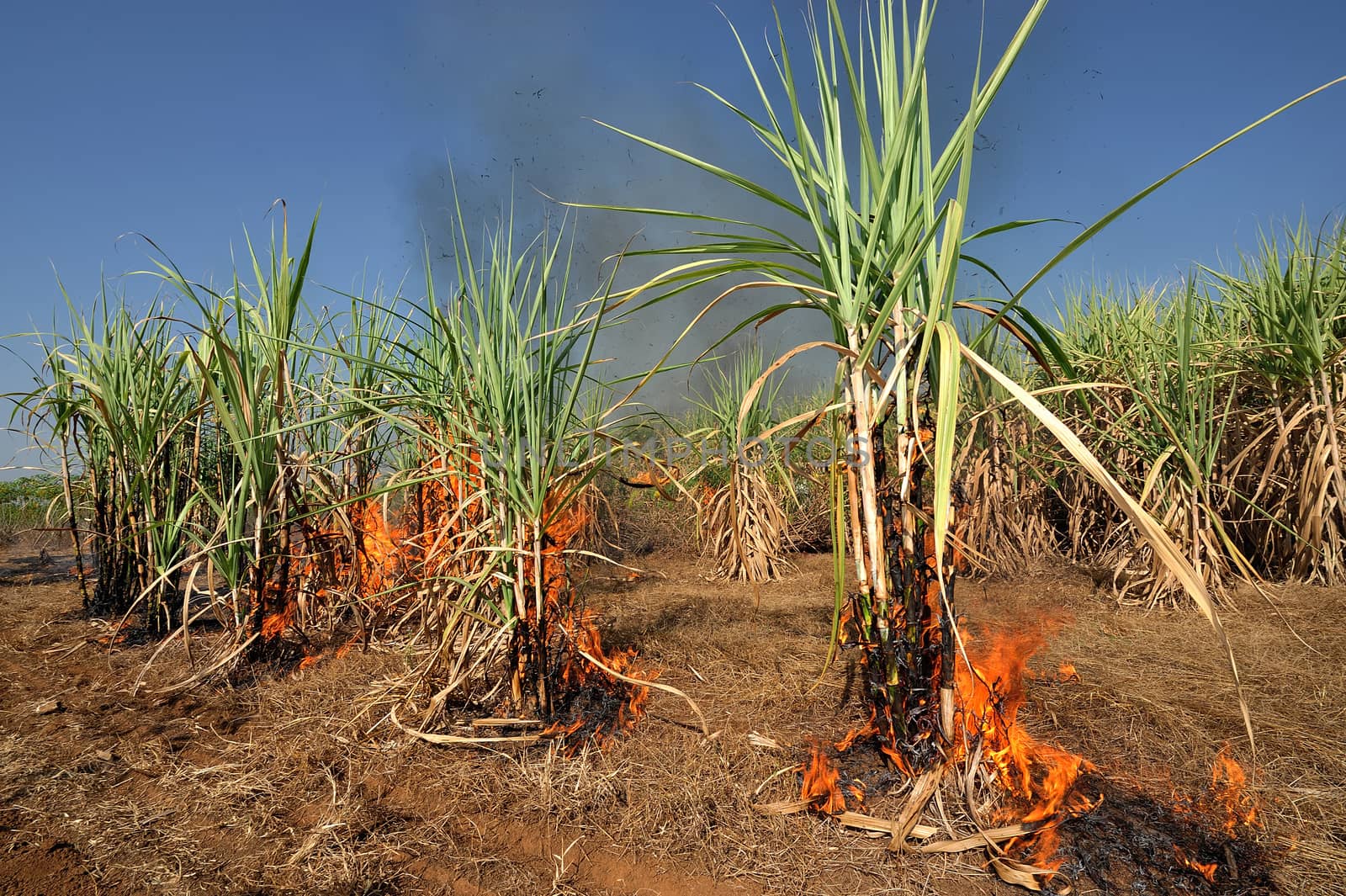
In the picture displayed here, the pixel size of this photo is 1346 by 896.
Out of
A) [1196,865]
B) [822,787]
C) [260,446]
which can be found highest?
[260,446]

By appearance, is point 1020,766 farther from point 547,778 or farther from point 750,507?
point 750,507

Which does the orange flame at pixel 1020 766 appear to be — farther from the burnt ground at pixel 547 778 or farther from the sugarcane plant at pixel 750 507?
the sugarcane plant at pixel 750 507

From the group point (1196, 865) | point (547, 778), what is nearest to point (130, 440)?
point (547, 778)

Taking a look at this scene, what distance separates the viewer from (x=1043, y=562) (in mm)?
4574

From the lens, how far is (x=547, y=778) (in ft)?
6.04

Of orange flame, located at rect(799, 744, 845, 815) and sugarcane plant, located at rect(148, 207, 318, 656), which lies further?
sugarcane plant, located at rect(148, 207, 318, 656)

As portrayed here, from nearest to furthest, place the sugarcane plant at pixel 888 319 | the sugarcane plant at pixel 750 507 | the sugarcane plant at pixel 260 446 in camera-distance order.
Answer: the sugarcane plant at pixel 888 319, the sugarcane plant at pixel 260 446, the sugarcane plant at pixel 750 507

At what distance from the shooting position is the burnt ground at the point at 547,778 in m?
1.54

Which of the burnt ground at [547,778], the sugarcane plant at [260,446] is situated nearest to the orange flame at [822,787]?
the burnt ground at [547,778]

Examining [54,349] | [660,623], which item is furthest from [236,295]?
[660,623]

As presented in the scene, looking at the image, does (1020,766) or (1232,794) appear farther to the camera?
(1232,794)

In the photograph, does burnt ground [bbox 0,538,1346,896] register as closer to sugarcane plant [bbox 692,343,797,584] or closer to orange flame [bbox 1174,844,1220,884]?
orange flame [bbox 1174,844,1220,884]

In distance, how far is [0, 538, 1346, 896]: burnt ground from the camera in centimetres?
154

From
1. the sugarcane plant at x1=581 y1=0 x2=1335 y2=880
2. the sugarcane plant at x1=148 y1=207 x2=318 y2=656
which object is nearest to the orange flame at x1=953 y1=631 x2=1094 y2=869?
the sugarcane plant at x1=581 y1=0 x2=1335 y2=880
